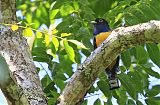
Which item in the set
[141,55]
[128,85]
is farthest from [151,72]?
[128,85]

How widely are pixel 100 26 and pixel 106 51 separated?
5.36 ft

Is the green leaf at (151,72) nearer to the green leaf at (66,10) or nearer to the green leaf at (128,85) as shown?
the green leaf at (128,85)

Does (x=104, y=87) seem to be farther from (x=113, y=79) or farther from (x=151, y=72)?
(x=151, y=72)

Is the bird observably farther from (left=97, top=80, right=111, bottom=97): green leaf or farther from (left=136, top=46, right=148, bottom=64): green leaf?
(left=136, top=46, right=148, bottom=64): green leaf

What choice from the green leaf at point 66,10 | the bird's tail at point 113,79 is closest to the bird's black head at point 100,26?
the green leaf at point 66,10

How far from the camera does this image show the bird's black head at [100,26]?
3.77 metres

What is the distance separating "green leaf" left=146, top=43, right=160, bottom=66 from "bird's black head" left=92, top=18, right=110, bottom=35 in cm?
75

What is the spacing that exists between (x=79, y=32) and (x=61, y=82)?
36 centimetres

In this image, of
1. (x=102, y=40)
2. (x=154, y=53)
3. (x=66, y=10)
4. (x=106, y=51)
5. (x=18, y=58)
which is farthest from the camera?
(x=102, y=40)

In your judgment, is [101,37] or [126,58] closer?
[126,58]

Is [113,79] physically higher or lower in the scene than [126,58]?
lower

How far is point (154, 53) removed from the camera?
2982 mm

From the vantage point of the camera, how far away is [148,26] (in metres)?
2.46

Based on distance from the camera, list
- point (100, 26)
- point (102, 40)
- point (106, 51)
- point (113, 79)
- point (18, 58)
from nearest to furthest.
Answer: point (106, 51) → point (18, 58) → point (113, 79) → point (102, 40) → point (100, 26)
